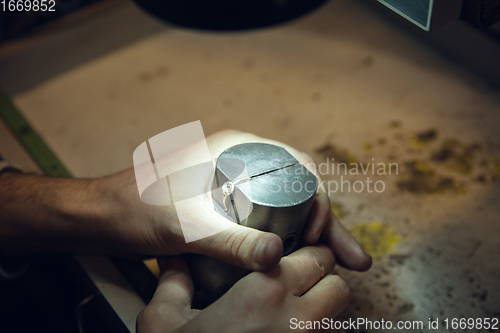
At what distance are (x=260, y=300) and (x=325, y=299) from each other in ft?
0.45

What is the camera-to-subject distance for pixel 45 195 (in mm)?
912

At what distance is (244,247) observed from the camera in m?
0.62

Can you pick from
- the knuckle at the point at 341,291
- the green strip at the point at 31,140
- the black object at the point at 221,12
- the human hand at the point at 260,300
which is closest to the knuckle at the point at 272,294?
the human hand at the point at 260,300

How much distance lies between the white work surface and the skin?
0.19 metres

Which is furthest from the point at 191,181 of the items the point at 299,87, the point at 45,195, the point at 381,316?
the point at 299,87

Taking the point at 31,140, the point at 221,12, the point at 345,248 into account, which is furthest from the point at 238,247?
the point at 31,140

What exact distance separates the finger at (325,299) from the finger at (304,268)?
14 millimetres

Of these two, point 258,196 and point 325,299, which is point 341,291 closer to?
point 325,299

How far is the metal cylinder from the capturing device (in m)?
0.63

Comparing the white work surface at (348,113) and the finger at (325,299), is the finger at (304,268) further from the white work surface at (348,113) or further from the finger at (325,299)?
the white work surface at (348,113)

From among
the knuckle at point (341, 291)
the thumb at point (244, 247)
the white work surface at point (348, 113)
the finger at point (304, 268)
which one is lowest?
the white work surface at point (348, 113)

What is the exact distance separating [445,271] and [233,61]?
1.03 metres

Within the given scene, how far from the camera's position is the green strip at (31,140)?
45.8 inches

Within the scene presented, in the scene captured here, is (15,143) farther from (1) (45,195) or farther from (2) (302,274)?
(2) (302,274)
